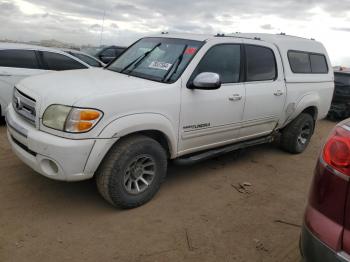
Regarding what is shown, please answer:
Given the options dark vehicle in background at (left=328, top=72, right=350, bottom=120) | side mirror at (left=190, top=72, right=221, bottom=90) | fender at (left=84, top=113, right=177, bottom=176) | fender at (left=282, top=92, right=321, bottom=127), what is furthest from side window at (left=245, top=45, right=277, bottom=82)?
dark vehicle in background at (left=328, top=72, right=350, bottom=120)

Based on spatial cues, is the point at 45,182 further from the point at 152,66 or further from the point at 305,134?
the point at 305,134

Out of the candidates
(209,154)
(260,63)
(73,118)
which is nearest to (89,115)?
(73,118)

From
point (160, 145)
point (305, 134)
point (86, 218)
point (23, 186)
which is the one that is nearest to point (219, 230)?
point (160, 145)

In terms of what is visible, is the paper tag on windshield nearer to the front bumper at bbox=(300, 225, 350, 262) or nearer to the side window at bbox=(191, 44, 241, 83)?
the side window at bbox=(191, 44, 241, 83)

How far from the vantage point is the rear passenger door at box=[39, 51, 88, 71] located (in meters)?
7.01

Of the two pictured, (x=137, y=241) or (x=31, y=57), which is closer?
(x=137, y=241)

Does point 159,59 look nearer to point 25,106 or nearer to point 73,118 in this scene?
point 73,118

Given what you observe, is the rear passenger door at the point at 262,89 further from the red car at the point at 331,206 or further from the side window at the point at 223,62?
the red car at the point at 331,206

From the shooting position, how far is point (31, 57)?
683 centimetres

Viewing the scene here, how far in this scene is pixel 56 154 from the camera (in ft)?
10.2

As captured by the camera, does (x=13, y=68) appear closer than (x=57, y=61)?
Yes

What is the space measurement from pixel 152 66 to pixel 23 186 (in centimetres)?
204

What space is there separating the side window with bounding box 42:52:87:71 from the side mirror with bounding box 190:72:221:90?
4329 millimetres

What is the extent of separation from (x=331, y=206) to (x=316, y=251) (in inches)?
10.1
